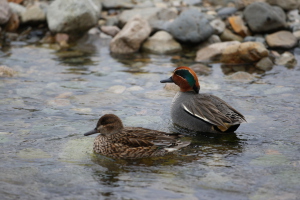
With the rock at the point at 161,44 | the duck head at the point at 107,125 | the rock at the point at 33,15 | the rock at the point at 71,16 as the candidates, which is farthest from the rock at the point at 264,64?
the rock at the point at 33,15

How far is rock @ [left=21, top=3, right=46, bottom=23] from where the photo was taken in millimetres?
15117

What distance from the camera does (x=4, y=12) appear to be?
14.4 m

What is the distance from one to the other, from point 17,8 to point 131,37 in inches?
182

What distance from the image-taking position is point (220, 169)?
19.2ft

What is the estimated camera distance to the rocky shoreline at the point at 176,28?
13.0m

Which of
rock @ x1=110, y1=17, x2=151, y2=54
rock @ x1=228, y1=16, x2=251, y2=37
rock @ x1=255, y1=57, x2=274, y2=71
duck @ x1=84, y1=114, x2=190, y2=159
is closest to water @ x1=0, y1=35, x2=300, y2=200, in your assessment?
duck @ x1=84, y1=114, x2=190, y2=159

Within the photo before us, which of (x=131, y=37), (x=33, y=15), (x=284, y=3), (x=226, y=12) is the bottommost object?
(x=131, y=37)

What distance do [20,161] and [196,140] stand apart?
2.71m

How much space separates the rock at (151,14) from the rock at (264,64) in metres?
3.88

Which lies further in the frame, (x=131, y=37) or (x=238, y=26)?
(x=238, y=26)

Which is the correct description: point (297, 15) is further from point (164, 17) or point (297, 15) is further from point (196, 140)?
point (196, 140)

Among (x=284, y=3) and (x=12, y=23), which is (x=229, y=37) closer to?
(x=284, y=3)

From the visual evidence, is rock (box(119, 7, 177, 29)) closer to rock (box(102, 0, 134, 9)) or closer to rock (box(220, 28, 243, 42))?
rock (box(102, 0, 134, 9))

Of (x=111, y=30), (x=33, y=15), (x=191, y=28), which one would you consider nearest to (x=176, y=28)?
(x=191, y=28)
